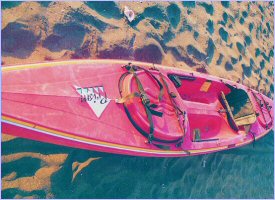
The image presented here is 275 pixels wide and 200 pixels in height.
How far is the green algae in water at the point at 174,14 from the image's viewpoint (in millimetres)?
5496

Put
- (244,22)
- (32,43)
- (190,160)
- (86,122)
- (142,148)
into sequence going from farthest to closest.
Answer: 1. (244,22)
2. (190,160)
3. (32,43)
4. (142,148)
5. (86,122)

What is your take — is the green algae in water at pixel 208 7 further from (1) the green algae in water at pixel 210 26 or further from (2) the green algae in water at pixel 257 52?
(2) the green algae in water at pixel 257 52

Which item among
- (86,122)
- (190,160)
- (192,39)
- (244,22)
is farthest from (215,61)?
(86,122)

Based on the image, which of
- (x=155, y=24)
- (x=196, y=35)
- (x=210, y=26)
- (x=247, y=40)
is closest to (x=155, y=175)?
(x=155, y=24)

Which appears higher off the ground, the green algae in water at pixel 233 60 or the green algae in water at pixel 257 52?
the green algae in water at pixel 257 52

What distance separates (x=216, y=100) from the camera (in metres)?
5.44

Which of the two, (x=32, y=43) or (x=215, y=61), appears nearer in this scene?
(x=32, y=43)

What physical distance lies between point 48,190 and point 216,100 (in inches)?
135

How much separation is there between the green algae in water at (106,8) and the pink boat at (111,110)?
1.07 meters

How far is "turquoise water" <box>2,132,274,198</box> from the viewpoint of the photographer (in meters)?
3.62

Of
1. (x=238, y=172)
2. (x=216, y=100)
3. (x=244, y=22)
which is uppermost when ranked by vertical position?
(x=244, y=22)

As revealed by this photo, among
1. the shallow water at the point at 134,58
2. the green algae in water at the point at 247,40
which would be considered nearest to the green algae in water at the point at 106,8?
the shallow water at the point at 134,58

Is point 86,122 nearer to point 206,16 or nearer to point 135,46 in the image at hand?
point 135,46

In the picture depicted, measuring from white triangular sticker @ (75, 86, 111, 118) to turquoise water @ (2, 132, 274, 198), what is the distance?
713 millimetres
